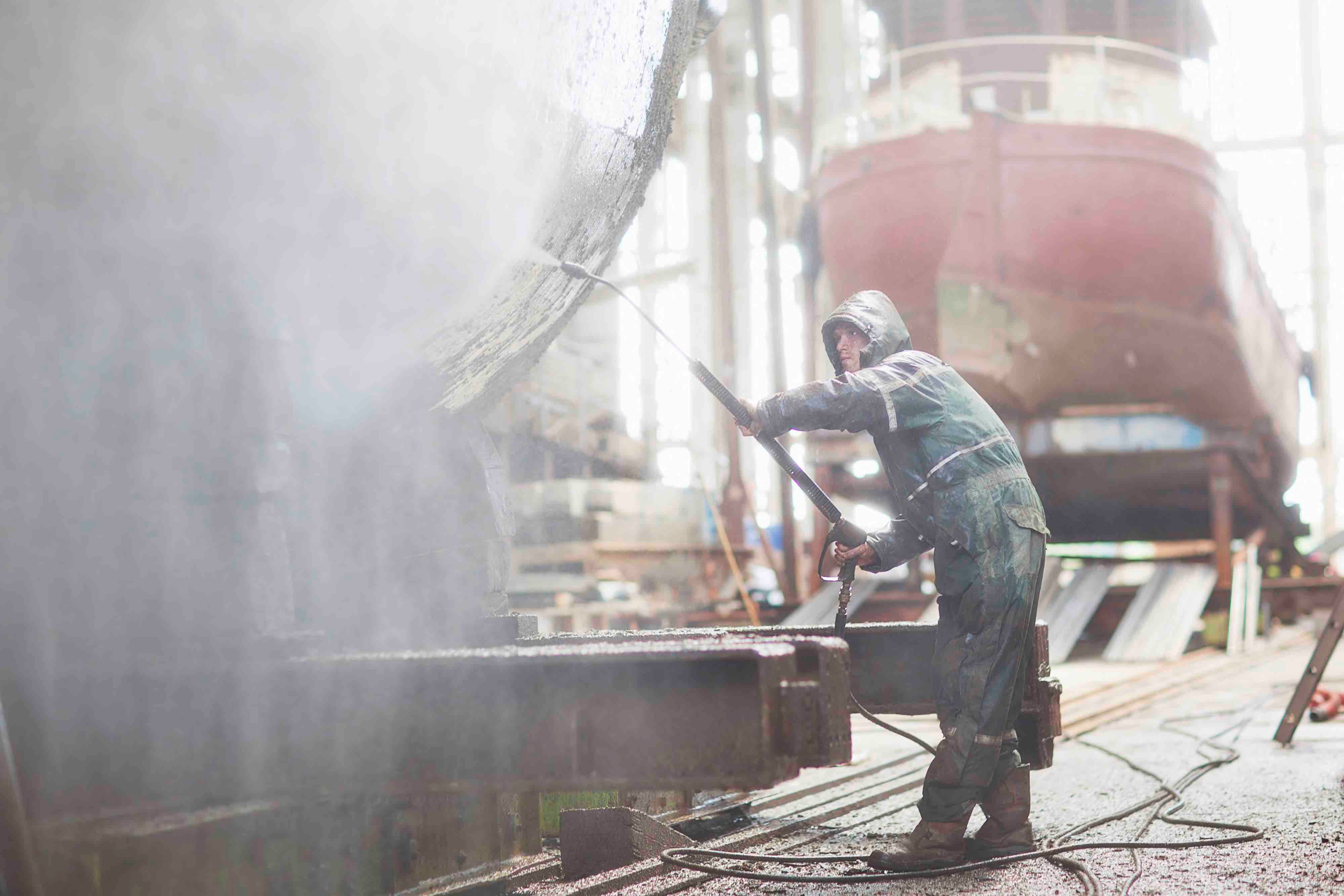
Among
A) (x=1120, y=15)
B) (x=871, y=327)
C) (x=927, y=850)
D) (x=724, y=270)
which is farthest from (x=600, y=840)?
(x=1120, y=15)

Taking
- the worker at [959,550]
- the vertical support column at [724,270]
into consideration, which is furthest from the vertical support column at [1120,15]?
the worker at [959,550]

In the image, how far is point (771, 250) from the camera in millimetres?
11773

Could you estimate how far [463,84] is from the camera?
8.84 ft

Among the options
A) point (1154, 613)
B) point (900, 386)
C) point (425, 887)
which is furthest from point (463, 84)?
point (1154, 613)

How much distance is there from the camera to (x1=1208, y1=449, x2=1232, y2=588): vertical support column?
33.0ft

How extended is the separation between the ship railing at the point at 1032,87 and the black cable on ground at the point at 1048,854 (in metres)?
8.09

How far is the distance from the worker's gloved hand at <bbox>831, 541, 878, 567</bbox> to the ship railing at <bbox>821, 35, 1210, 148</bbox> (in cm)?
814

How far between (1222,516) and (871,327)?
7811 millimetres

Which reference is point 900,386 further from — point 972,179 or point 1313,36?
point 1313,36

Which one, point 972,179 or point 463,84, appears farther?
point 972,179

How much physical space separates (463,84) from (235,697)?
1.31 meters

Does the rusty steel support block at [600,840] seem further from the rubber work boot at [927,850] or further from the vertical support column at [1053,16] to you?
the vertical support column at [1053,16]

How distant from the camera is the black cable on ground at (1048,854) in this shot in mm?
2996

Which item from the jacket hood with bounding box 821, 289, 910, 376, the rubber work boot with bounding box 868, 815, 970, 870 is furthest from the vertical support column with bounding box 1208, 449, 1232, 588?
the rubber work boot with bounding box 868, 815, 970, 870
